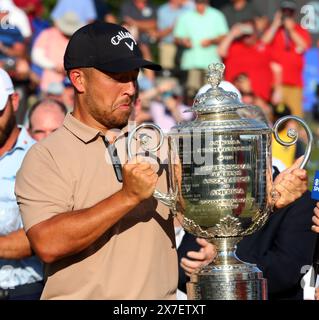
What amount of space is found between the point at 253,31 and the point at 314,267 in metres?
9.18

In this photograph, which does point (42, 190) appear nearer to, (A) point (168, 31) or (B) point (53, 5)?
(A) point (168, 31)

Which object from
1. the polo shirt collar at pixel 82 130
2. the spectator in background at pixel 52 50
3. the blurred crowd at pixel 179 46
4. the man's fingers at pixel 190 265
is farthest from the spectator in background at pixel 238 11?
the polo shirt collar at pixel 82 130

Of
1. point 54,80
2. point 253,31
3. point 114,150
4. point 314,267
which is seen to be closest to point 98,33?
point 114,150

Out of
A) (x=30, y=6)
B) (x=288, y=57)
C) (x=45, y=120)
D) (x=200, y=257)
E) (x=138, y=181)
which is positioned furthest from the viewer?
(x=288, y=57)

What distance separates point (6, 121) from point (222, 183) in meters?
2.31

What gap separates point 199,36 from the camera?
563 inches

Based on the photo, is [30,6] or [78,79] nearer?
[78,79]

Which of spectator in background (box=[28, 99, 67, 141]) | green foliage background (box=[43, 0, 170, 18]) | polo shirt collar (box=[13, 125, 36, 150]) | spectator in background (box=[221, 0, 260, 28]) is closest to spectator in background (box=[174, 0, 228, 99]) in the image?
spectator in background (box=[221, 0, 260, 28])

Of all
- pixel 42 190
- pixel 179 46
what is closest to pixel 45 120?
pixel 42 190

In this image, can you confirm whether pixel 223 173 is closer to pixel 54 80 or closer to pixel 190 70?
pixel 54 80

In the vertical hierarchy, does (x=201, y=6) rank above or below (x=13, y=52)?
above

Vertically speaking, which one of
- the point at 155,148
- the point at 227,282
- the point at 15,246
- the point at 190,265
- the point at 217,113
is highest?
the point at 217,113

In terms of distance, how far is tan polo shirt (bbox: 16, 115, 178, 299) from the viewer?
4688mm

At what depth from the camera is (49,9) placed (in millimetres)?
16812
